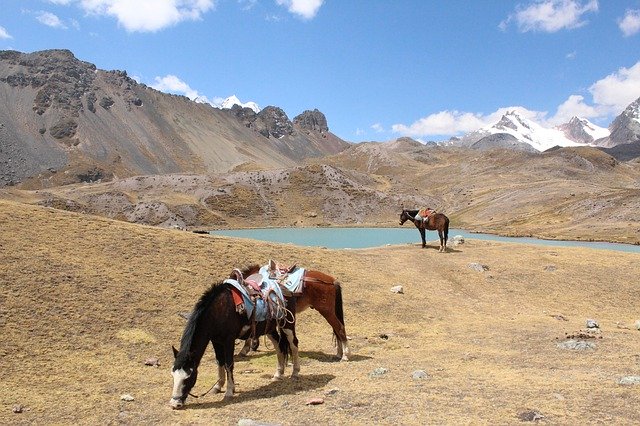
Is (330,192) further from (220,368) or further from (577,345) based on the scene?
(220,368)

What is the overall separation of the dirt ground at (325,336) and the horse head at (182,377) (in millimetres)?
226

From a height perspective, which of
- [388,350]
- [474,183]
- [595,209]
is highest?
[474,183]

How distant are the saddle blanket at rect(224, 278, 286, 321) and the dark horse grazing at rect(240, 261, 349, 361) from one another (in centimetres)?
102

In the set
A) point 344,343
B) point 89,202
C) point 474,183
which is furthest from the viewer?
point 474,183

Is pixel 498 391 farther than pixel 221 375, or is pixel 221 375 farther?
pixel 221 375

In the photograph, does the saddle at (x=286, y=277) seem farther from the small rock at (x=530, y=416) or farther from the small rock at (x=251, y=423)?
the small rock at (x=530, y=416)

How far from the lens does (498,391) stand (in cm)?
947

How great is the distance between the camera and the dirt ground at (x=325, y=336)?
9148 millimetres

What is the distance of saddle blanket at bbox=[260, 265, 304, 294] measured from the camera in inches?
496

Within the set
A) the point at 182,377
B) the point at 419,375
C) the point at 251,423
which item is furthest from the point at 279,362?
the point at 251,423

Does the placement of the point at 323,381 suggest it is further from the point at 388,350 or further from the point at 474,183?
the point at 474,183

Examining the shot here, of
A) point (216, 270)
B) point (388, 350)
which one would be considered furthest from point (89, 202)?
point (388, 350)

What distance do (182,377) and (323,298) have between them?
507cm

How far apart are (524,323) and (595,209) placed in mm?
73242
